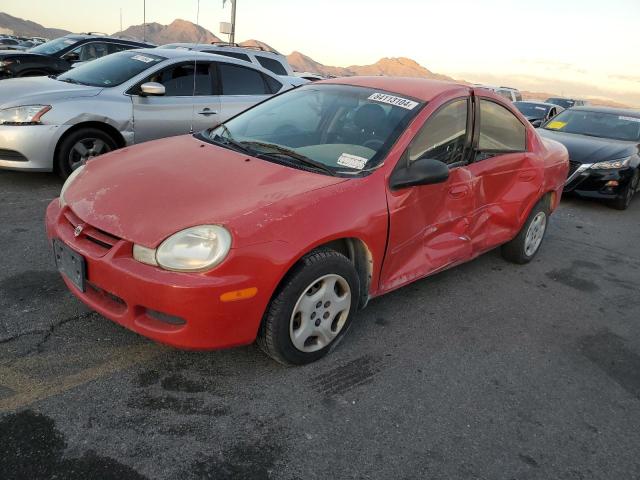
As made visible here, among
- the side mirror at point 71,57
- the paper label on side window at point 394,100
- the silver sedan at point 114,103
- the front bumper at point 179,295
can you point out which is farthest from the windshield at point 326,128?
the side mirror at point 71,57

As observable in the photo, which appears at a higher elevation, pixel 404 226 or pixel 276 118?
pixel 276 118

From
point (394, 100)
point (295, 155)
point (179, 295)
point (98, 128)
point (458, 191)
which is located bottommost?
point (98, 128)

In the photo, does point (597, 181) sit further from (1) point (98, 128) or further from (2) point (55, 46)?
(2) point (55, 46)

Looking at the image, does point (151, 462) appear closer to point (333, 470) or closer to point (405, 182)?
point (333, 470)

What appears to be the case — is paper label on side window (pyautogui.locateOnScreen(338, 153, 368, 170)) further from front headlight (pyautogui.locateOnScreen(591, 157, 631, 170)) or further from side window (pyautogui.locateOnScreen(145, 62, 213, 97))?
front headlight (pyautogui.locateOnScreen(591, 157, 631, 170))

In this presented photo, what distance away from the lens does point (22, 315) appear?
3121 mm

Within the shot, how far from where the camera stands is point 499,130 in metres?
4.17

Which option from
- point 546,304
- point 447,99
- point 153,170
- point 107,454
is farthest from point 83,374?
point 546,304

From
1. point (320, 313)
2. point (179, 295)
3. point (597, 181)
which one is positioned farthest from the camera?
point (597, 181)

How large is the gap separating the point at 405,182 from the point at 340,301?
2.56 feet

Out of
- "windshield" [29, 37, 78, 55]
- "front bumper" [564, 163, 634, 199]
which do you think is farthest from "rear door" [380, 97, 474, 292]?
"windshield" [29, 37, 78, 55]

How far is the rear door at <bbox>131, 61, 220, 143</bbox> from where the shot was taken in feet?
19.8

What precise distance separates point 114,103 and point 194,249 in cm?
404

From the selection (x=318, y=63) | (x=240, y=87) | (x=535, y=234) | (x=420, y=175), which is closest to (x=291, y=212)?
(x=420, y=175)
